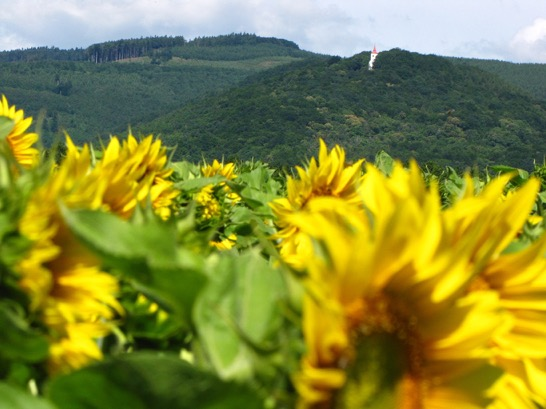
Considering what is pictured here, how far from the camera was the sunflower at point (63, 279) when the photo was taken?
699mm

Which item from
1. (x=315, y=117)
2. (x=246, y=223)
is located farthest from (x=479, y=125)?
(x=246, y=223)

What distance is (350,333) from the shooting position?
69cm

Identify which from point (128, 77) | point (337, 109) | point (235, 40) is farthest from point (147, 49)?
point (337, 109)

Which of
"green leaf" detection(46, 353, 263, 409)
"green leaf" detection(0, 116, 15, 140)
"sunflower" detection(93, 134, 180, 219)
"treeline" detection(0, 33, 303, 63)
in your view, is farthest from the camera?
"treeline" detection(0, 33, 303, 63)

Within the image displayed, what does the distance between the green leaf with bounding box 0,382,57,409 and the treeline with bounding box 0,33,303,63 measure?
531 feet

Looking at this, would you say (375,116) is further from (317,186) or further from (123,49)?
(123,49)

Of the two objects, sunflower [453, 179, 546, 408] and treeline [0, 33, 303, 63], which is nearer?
sunflower [453, 179, 546, 408]

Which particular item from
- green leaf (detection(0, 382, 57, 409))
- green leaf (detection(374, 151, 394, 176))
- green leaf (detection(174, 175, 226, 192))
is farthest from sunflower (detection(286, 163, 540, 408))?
green leaf (detection(374, 151, 394, 176))

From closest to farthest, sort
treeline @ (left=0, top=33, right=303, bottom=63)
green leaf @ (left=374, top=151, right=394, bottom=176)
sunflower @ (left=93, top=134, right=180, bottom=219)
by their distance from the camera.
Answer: sunflower @ (left=93, top=134, right=180, bottom=219) → green leaf @ (left=374, top=151, right=394, bottom=176) → treeline @ (left=0, top=33, right=303, bottom=63)

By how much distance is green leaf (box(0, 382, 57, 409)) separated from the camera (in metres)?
0.62

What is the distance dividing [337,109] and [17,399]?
8484 cm

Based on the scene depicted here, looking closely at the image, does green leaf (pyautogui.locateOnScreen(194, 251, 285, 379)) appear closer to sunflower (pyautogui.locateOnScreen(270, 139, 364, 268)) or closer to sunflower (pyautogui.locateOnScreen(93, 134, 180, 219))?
sunflower (pyautogui.locateOnScreen(93, 134, 180, 219))

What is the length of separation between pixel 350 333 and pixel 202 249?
249 mm

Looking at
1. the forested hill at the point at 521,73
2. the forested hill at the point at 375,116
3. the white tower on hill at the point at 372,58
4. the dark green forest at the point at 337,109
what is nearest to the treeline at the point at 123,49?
the dark green forest at the point at 337,109
